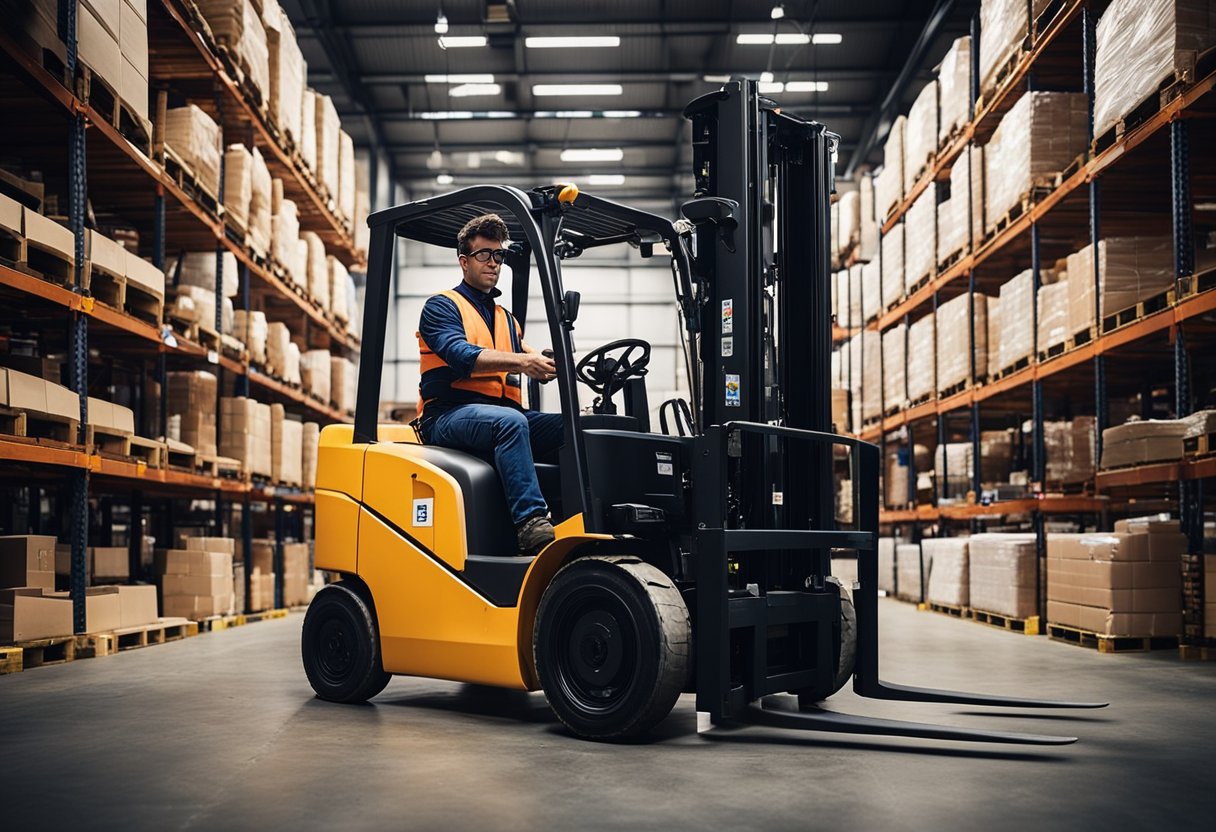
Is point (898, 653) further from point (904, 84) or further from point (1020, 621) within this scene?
point (904, 84)

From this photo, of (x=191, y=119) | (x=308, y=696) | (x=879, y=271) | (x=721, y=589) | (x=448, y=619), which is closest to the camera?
(x=721, y=589)

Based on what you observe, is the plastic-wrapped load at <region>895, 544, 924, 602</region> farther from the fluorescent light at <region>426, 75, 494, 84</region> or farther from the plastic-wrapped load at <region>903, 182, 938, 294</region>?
the fluorescent light at <region>426, 75, 494, 84</region>

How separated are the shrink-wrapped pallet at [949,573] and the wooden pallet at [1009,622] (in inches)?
10.5

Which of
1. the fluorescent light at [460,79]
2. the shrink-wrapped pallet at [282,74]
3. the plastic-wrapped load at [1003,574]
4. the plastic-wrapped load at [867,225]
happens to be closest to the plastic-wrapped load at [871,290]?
the plastic-wrapped load at [867,225]

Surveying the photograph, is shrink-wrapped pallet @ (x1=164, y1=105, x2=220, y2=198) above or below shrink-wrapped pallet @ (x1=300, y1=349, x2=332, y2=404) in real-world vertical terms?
above

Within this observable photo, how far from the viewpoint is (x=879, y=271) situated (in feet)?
46.3

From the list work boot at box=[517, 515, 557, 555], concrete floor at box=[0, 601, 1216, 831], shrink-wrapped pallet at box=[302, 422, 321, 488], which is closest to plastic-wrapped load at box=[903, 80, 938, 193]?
shrink-wrapped pallet at box=[302, 422, 321, 488]

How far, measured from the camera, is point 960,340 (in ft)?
35.3

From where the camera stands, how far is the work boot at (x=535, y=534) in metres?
4.25

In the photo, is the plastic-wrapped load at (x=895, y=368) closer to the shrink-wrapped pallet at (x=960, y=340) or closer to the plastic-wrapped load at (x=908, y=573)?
the shrink-wrapped pallet at (x=960, y=340)

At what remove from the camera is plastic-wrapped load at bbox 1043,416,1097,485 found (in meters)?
9.24

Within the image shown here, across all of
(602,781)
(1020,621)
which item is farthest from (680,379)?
(602,781)

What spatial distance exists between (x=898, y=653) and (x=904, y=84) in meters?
12.4

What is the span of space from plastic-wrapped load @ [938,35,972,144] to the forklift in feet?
21.5
